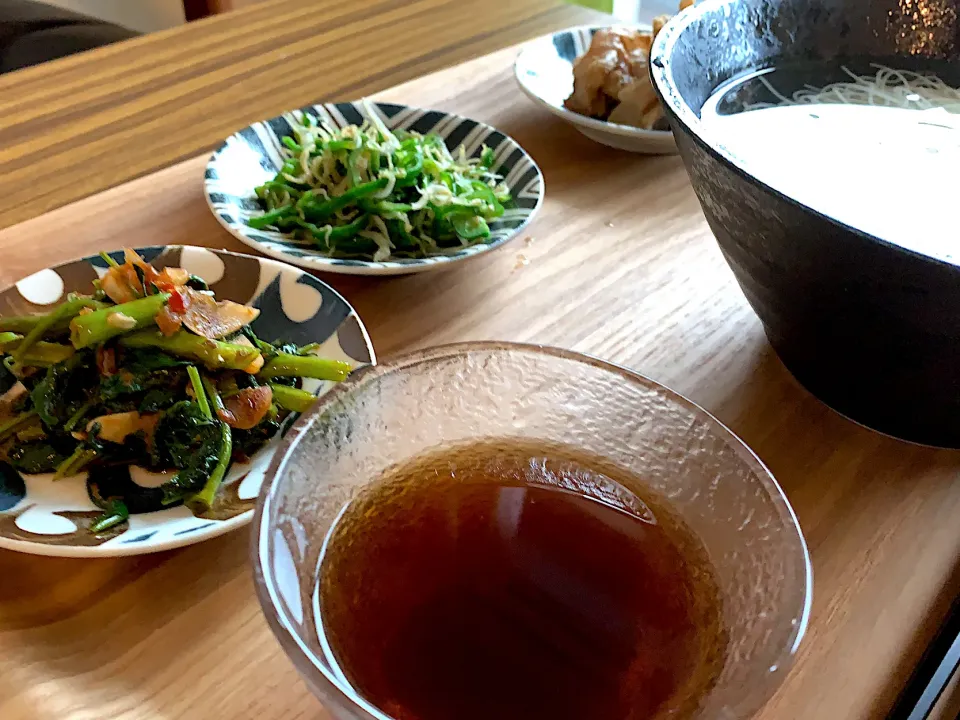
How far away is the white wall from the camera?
341cm

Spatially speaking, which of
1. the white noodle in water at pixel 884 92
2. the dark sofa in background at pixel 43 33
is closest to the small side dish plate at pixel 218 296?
the white noodle in water at pixel 884 92

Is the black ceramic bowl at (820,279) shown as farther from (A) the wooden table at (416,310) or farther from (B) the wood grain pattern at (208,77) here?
(B) the wood grain pattern at (208,77)

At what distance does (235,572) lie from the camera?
70 cm

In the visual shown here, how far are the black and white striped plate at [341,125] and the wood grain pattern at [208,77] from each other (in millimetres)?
155

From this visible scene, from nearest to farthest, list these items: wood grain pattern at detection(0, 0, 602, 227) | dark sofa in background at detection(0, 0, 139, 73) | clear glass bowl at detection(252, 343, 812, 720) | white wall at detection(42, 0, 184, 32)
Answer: clear glass bowl at detection(252, 343, 812, 720), wood grain pattern at detection(0, 0, 602, 227), dark sofa in background at detection(0, 0, 139, 73), white wall at detection(42, 0, 184, 32)

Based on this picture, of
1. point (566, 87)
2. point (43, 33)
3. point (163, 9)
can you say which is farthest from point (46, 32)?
point (566, 87)

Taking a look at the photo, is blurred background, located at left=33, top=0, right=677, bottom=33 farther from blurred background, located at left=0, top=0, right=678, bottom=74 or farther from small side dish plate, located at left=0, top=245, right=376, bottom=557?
small side dish plate, located at left=0, top=245, right=376, bottom=557

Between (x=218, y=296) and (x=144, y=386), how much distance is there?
173 mm

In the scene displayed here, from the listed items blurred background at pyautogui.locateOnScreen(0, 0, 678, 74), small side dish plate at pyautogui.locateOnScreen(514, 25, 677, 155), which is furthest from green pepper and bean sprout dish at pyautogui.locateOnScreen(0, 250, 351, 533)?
blurred background at pyautogui.locateOnScreen(0, 0, 678, 74)

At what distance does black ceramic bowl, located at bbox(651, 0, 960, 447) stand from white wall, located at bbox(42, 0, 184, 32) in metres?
3.00

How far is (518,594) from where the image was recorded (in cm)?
60

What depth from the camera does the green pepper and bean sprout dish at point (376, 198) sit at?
114 cm

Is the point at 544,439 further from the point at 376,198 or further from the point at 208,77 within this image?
the point at 208,77

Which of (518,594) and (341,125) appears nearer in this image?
(518,594)
